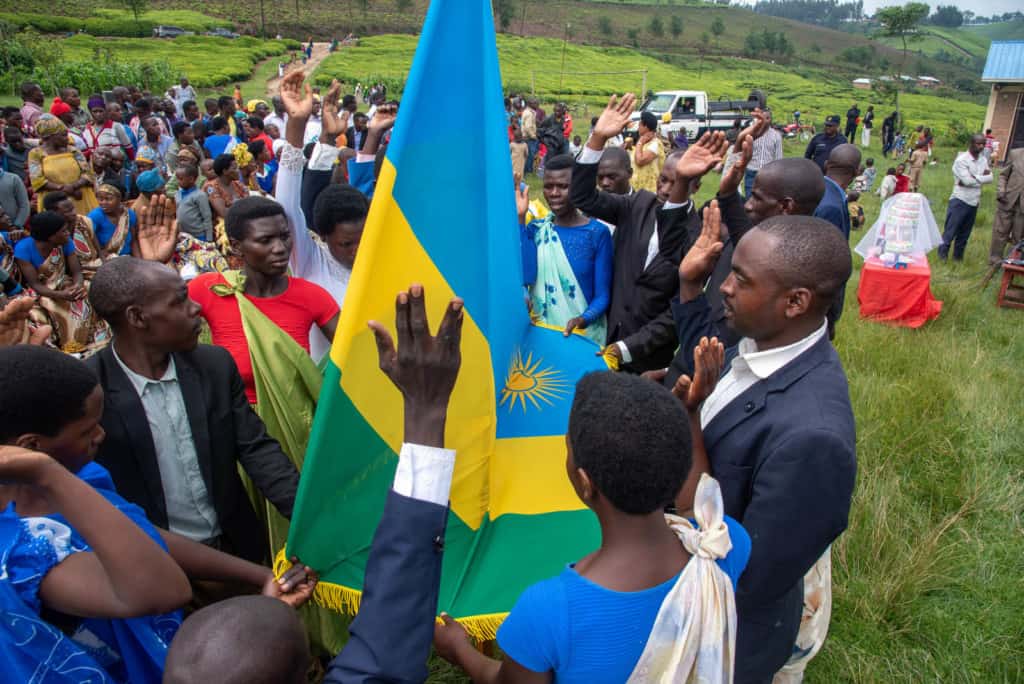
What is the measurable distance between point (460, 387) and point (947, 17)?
183 metres

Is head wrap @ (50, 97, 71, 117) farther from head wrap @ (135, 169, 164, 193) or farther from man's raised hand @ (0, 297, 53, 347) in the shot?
man's raised hand @ (0, 297, 53, 347)

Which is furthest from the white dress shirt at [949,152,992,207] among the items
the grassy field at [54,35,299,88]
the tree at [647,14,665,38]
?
the tree at [647,14,665,38]

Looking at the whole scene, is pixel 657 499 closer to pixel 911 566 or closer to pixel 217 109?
pixel 911 566

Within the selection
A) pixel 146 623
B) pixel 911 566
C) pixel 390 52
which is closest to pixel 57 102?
pixel 146 623

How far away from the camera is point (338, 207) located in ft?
10.3

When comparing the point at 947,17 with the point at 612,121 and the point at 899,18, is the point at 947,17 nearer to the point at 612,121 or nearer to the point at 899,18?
the point at 899,18

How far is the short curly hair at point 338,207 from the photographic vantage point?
3127 mm

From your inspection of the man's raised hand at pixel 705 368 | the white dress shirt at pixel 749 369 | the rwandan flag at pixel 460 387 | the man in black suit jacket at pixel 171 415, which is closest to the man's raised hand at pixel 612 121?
the rwandan flag at pixel 460 387

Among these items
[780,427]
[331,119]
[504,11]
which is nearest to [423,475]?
[780,427]

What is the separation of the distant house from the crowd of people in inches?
995

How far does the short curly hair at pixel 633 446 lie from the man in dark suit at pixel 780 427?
0.40 meters

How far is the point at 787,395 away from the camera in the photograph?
5.71 ft

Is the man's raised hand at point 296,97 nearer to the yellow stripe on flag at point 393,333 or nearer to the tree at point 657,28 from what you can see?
the yellow stripe on flag at point 393,333

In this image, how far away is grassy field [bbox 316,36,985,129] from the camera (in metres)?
40.7
